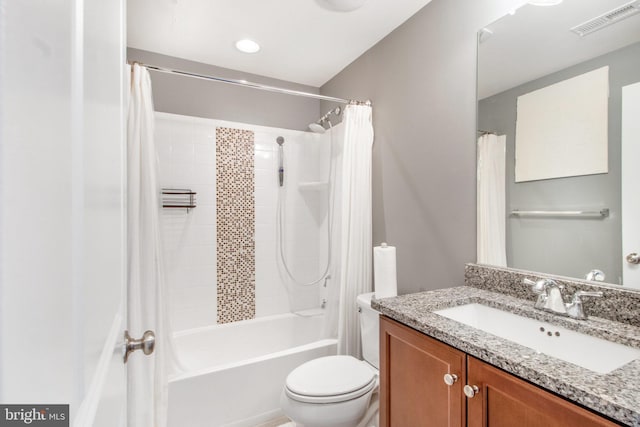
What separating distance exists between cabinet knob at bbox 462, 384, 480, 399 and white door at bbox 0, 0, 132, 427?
33.7 inches

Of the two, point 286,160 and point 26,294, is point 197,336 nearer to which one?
point 286,160

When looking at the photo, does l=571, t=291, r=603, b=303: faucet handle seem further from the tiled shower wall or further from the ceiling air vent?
the tiled shower wall

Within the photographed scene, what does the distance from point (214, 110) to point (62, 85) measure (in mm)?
2537

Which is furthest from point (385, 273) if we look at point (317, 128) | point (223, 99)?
point (223, 99)

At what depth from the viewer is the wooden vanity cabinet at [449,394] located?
69cm

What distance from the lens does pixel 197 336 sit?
7.82 ft

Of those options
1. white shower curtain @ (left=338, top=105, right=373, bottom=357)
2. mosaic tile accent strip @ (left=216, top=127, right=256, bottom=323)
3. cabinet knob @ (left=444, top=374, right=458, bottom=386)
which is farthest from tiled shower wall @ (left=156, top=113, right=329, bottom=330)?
cabinet knob @ (left=444, top=374, right=458, bottom=386)

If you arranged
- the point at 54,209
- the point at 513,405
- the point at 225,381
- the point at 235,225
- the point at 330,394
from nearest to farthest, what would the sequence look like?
the point at 54,209, the point at 513,405, the point at 330,394, the point at 225,381, the point at 235,225

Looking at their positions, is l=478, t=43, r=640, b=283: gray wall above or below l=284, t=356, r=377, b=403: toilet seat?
above

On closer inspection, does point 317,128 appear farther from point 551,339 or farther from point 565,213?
point 551,339

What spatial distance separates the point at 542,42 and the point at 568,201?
0.68 metres

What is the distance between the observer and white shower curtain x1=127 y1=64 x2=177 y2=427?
4.73ft

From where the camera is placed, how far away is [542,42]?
1.27 m

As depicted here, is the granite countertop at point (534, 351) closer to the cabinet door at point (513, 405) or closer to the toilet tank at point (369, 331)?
the cabinet door at point (513, 405)
